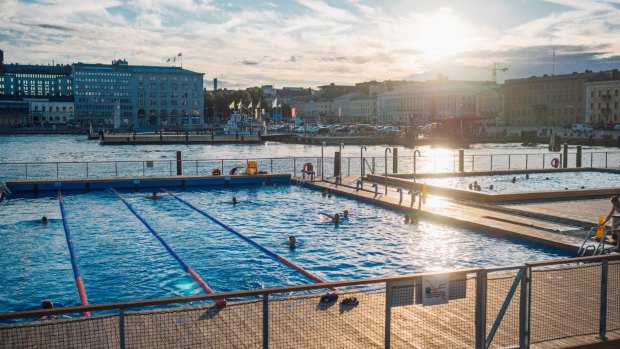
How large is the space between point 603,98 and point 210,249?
436ft

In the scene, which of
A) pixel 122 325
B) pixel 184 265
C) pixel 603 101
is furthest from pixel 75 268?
pixel 603 101

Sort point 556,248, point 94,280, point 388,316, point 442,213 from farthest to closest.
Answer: point 442,213, point 556,248, point 94,280, point 388,316

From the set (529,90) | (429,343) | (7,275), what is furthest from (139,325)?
(529,90)

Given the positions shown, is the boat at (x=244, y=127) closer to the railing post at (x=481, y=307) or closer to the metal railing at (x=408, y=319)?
the metal railing at (x=408, y=319)

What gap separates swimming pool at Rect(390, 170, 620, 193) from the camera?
3769 centimetres

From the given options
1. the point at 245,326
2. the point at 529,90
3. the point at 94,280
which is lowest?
the point at 94,280

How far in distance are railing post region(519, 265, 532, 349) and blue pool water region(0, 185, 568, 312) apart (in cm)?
909

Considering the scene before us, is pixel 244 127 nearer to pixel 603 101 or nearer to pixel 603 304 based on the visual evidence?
pixel 603 101

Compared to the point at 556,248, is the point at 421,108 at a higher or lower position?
higher

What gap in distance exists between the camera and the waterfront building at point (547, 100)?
14225cm

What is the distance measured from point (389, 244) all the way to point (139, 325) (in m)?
14.1

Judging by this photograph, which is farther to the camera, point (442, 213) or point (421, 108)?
point (421, 108)

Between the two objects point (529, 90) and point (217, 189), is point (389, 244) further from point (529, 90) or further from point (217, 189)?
point (529, 90)

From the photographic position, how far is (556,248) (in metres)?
19.1
